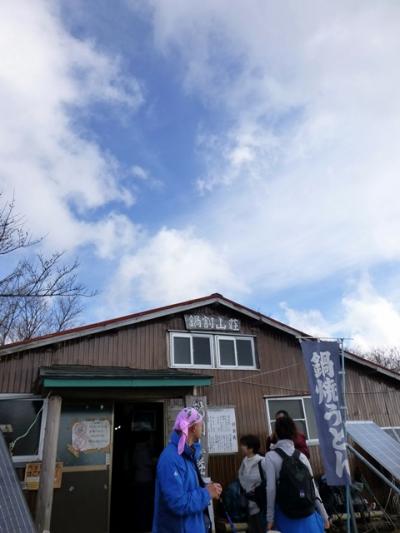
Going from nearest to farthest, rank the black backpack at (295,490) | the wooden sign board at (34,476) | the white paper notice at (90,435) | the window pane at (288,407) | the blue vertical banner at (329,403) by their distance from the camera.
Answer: the black backpack at (295,490) → the blue vertical banner at (329,403) → the wooden sign board at (34,476) → the white paper notice at (90,435) → the window pane at (288,407)

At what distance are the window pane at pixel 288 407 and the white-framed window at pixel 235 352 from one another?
1.10 m

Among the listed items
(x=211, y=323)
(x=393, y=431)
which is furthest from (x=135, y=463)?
(x=393, y=431)

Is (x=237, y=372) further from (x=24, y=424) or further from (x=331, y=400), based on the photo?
(x=24, y=424)

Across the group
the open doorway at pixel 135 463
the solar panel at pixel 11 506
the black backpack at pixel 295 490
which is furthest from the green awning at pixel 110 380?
the black backpack at pixel 295 490

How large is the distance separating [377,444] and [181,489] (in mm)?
8451

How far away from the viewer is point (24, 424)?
7633 millimetres

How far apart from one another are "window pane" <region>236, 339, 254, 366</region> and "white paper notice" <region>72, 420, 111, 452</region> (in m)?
3.87

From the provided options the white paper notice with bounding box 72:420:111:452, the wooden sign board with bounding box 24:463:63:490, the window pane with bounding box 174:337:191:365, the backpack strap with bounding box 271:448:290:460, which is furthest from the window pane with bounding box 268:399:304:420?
the backpack strap with bounding box 271:448:290:460

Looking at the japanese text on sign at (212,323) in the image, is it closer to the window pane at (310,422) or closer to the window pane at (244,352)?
the window pane at (244,352)

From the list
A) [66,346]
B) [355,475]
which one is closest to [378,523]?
[355,475]

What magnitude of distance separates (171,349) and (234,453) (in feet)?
9.28

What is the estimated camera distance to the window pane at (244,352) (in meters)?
10.4

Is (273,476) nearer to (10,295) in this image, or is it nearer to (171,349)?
(171,349)

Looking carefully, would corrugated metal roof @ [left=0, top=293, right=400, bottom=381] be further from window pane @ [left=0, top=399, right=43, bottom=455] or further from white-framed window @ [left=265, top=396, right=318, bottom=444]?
white-framed window @ [left=265, top=396, right=318, bottom=444]
